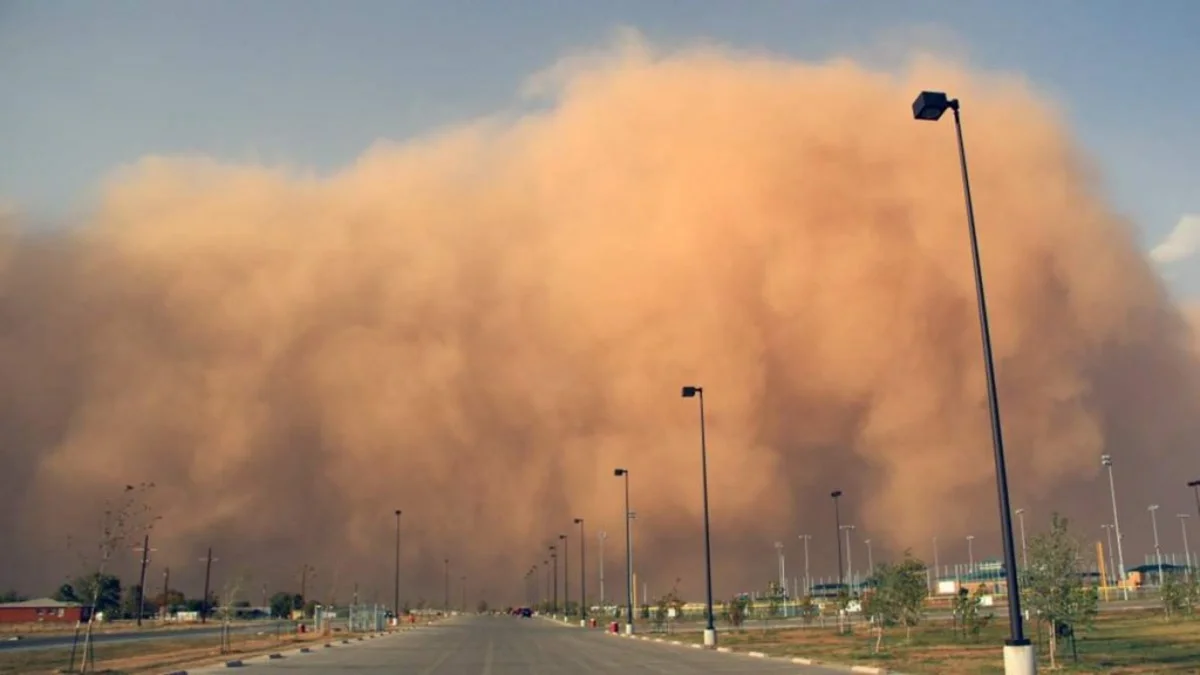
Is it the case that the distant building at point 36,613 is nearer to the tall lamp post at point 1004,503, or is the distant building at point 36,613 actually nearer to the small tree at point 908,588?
the small tree at point 908,588

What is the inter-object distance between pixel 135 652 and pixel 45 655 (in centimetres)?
319

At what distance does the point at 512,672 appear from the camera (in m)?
23.8

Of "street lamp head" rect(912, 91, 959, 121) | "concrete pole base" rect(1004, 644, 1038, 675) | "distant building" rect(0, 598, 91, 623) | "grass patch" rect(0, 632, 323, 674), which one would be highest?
"street lamp head" rect(912, 91, 959, 121)

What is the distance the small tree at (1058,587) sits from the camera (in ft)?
78.7

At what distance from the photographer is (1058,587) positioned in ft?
79.8

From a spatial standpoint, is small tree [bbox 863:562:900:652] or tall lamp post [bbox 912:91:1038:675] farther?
small tree [bbox 863:562:900:652]

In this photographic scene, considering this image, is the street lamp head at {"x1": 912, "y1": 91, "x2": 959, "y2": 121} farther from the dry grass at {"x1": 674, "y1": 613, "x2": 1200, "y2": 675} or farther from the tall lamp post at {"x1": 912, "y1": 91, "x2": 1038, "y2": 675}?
the dry grass at {"x1": 674, "y1": 613, "x2": 1200, "y2": 675}

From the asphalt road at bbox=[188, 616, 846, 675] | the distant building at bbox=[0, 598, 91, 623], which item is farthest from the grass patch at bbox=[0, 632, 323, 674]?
the distant building at bbox=[0, 598, 91, 623]

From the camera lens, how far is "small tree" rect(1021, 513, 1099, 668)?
78.7 feet

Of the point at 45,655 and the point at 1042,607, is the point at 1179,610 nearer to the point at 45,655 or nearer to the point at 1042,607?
the point at 1042,607

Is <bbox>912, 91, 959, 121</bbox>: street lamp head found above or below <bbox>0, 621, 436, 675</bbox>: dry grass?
above

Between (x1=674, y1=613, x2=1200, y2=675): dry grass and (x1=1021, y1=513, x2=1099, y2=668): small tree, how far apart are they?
3.41ft

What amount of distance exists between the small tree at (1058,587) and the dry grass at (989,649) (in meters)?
1.04

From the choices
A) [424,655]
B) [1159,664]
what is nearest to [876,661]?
[1159,664]
